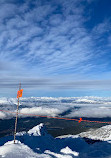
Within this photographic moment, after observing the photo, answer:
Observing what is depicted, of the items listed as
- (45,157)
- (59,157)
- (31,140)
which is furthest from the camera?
(31,140)

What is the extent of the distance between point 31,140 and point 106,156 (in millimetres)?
20075

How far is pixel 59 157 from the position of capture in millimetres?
23109

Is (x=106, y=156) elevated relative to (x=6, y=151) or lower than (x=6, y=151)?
lower

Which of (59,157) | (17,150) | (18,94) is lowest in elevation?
(59,157)

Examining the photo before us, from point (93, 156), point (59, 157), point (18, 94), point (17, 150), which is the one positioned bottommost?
point (93, 156)

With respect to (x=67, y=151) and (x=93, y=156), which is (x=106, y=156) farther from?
(x=67, y=151)

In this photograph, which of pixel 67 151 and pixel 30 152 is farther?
pixel 67 151

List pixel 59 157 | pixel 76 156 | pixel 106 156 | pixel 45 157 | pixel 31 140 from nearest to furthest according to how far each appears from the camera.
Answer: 1. pixel 45 157
2. pixel 59 157
3. pixel 76 156
4. pixel 106 156
5. pixel 31 140

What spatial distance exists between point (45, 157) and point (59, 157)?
3.04m

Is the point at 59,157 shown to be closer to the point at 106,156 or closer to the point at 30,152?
the point at 30,152

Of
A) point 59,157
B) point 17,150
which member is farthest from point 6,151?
point 59,157

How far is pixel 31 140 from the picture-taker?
35.5 m

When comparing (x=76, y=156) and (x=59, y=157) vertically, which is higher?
(x=59, y=157)

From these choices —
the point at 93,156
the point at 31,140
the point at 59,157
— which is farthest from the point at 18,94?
the point at 93,156
